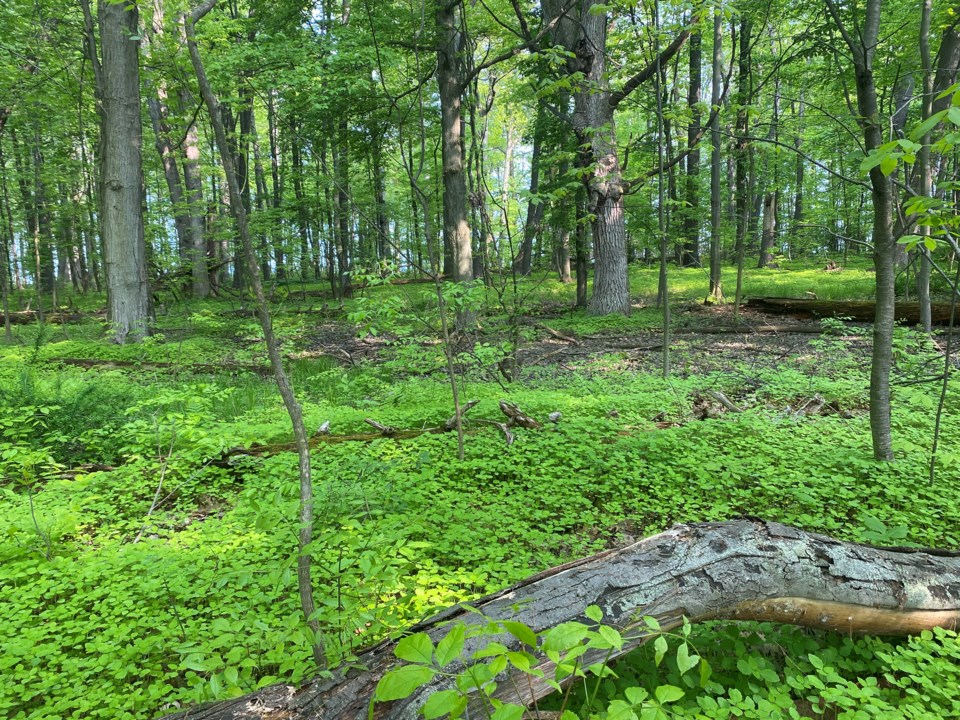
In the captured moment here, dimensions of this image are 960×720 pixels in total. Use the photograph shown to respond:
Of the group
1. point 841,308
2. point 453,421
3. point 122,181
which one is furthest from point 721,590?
point 122,181

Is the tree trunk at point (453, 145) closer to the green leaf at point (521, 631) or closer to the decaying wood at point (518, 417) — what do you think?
the decaying wood at point (518, 417)

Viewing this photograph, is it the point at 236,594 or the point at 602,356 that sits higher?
the point at 602,356

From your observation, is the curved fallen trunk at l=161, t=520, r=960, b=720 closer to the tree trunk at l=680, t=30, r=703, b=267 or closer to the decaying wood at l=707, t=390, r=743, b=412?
the decaying wood at l=707, t=390, r=743, b=412

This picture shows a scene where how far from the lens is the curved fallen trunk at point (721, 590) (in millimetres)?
1615

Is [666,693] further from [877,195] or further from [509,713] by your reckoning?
[877,195]

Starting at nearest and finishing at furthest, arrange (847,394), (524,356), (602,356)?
(847,394), (602,356), (524,356)

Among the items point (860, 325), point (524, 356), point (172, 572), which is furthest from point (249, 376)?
point (860, 325)

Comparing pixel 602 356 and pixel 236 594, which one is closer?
pixel 236 594

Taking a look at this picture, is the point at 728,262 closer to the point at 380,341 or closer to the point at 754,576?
the point at 380,341

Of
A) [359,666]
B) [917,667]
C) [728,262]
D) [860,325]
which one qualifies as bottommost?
[917,667]

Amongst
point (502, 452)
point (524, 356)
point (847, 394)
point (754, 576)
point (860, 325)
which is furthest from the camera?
point (860, 325)

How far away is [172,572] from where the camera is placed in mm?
2662

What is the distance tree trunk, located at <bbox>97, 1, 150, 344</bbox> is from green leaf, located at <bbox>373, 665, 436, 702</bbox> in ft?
36.1

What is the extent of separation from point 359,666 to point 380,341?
9.63m
